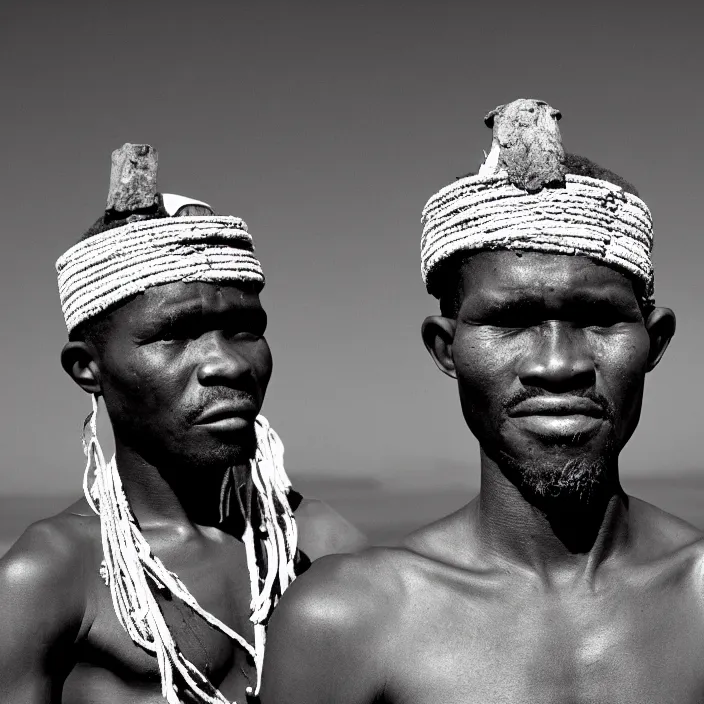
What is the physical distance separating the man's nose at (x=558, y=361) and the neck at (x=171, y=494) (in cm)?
153

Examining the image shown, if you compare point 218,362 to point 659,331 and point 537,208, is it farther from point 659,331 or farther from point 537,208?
point 659,331

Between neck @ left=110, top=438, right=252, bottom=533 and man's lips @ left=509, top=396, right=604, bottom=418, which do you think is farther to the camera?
neck @ left=110, top=438, right=252, bottom=533

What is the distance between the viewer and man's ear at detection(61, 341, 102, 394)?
4.24 meters

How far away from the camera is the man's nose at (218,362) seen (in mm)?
3885

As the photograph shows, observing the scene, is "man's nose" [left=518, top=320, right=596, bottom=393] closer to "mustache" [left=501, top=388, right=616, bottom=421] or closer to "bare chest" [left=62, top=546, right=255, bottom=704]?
"mustache" [left=501, top=388, right=616, bottom=421]

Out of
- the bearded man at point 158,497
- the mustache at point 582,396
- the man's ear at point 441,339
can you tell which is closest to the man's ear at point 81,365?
the bearded man at point 158,497

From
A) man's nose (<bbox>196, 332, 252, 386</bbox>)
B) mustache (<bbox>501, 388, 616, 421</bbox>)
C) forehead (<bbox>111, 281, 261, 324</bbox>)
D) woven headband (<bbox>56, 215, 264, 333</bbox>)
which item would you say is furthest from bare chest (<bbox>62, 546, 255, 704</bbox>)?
mustache (<bbox>501, 388, 616, 421</bbox>)

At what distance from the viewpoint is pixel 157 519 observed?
13.5 ft

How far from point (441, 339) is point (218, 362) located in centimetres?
104

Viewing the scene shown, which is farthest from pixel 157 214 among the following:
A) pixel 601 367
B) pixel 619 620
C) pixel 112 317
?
pixel 619 620

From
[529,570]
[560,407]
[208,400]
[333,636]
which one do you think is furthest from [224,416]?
[560,407]

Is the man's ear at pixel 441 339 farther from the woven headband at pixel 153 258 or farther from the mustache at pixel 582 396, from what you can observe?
the woven headband at pixel 153 258

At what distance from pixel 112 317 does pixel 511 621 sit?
1968 mm

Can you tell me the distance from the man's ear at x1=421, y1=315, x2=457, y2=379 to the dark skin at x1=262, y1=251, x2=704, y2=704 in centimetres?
7
